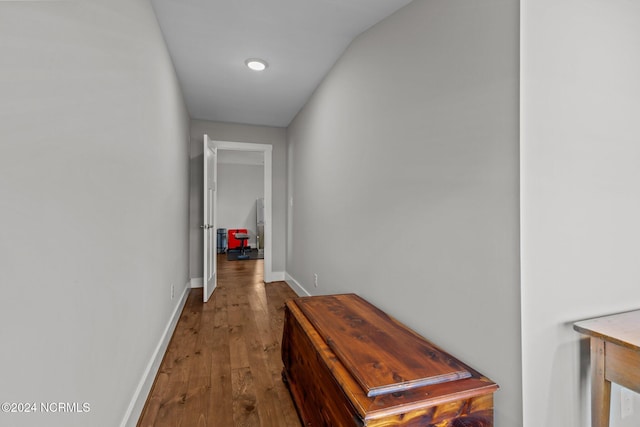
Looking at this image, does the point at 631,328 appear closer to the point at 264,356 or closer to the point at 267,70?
the point at 264,356

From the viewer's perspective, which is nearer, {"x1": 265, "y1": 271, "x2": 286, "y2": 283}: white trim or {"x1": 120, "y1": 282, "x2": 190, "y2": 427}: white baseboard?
{"x1": 120, "y1": 282, "x2": 190, "y2": 427}: white baseboard

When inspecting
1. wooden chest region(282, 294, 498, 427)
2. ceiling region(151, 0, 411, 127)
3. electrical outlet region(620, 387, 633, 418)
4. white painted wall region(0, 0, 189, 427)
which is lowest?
electrical outlet region(620, 387, 633, 418)

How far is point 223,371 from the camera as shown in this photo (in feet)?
6.75

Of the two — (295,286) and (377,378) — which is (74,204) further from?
(295,286)

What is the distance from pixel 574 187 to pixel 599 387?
2.38 feet

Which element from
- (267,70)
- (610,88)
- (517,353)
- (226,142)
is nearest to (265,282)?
(226,142)

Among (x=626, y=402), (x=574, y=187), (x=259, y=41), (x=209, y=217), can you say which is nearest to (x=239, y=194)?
(x=209, y=217)

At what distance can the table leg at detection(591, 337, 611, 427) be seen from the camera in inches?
40.1

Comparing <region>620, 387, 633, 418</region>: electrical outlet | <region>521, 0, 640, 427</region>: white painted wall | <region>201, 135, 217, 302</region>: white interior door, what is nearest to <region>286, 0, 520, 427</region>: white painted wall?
<region>521, 0, 640, 427</region>: white painted wall

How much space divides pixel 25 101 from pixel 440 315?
1.64 metres

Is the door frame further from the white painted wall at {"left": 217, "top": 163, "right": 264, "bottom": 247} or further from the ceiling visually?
the white painted wall at {"left": 217, "top": 163, "right": 264, "bottom": 247}

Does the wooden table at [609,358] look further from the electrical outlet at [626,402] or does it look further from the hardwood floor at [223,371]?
the hardwood floor at [223,371]

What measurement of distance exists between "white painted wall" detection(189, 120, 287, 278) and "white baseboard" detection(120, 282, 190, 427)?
1.62m

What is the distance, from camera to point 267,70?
273 cm
